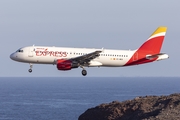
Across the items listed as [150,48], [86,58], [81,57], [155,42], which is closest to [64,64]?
[81,57]

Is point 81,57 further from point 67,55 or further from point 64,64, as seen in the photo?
point 67,55

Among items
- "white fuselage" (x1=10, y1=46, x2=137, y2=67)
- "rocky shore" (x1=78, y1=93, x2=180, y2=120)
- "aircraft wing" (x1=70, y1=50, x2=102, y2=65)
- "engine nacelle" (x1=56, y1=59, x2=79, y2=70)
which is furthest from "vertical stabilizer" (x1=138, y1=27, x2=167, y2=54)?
"engine nacelle" (x1=56, y1=59, x2=79, y2=70)

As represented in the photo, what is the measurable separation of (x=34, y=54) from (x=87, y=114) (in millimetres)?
24116

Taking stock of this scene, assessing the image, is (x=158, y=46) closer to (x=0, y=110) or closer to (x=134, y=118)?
(x=134, y=118)

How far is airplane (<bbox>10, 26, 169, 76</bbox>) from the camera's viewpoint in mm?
77438

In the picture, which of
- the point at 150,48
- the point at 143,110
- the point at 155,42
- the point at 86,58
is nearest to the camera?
the point at 143,110

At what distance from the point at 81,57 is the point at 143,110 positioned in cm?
1346

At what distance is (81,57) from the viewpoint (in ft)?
251

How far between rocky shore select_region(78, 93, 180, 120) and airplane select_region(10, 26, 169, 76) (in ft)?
24.5

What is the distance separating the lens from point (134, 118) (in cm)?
7481

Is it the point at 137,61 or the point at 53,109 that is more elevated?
the point at 137,61

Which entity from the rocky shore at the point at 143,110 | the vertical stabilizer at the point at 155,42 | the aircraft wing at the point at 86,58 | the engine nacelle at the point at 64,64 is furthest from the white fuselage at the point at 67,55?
the rocky shore at the point at 143,110

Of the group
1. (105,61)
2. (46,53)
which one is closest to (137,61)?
(105,61)

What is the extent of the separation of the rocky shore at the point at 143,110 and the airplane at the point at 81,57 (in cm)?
746
